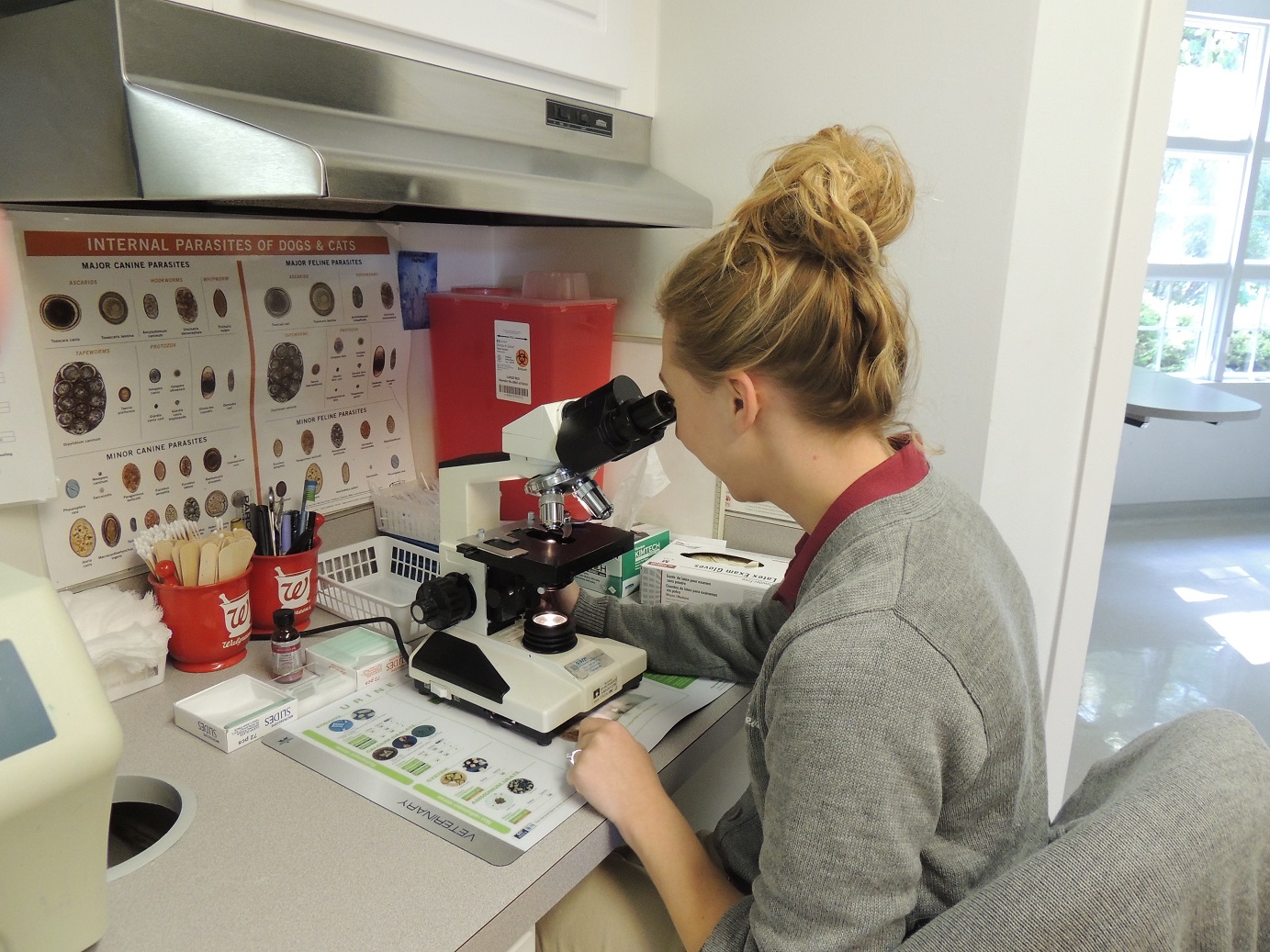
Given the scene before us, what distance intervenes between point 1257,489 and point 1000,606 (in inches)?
215

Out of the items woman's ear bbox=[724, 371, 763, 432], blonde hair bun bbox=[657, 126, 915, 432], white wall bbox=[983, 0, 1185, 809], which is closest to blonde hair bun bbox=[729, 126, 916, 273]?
blonde hair bun bbox=[657, 126, 915, 432]

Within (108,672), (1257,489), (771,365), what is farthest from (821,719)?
(1257,489)

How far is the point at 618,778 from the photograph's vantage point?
0.93m

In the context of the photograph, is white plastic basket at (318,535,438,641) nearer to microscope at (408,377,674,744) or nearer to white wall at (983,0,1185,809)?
microscope at (408,377,674,744)

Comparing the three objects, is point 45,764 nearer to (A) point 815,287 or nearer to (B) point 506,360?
(A) point 815,287

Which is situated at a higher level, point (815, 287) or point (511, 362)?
point (815, 287)

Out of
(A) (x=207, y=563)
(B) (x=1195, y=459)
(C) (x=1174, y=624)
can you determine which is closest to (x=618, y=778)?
(A) (x=207, y=563)

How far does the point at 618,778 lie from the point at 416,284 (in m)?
1.00

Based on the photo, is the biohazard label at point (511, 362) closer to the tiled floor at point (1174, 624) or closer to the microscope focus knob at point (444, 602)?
the microscope focus knob at point (444, 602)

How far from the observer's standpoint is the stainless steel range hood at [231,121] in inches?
30.0

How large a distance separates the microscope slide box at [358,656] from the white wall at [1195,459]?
472cm

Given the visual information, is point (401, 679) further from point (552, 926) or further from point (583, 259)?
point (583, 259)

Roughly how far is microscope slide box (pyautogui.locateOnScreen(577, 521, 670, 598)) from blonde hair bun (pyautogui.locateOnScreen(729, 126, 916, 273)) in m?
0.64

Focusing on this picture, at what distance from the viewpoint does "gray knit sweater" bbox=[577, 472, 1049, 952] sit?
73 cm
